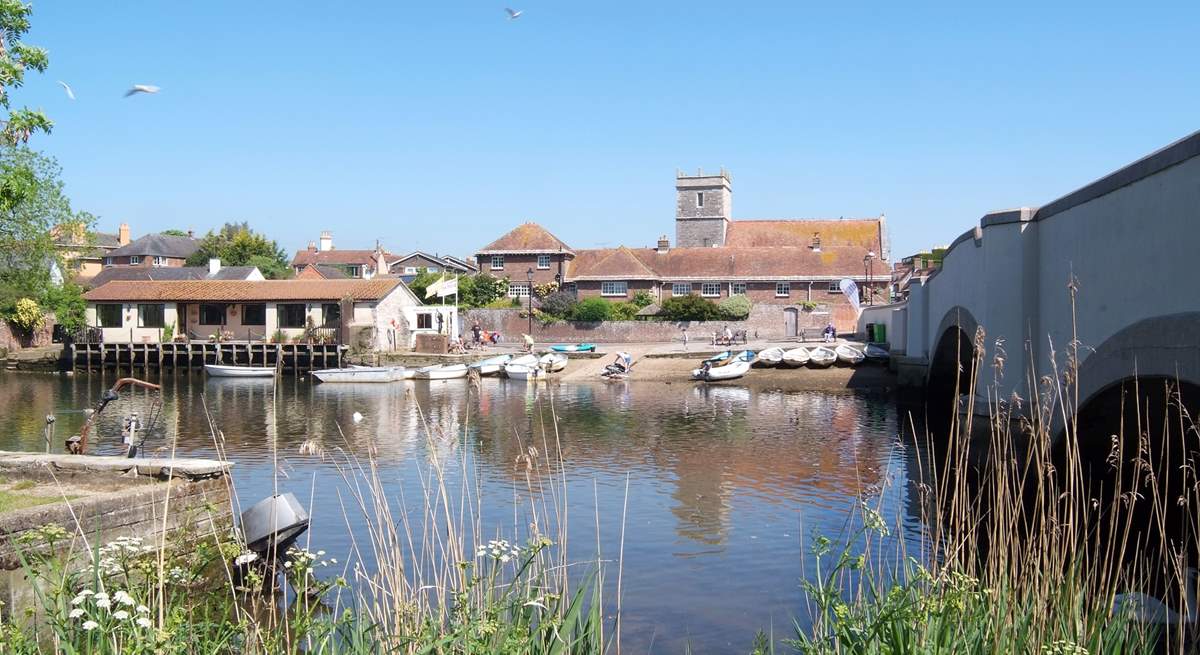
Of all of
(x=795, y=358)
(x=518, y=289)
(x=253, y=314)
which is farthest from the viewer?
(x=518, y=289)

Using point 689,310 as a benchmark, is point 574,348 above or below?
below

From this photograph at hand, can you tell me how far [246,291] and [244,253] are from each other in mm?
32240

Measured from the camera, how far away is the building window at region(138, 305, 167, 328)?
5309 centimetres

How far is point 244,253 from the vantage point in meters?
82.9

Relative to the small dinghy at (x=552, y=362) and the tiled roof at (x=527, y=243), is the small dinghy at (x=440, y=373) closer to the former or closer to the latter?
the small dinghy at (x=552, y=362)

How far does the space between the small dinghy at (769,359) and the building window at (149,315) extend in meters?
32.0

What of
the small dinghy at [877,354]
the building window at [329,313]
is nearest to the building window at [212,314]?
the building window at [329,313]

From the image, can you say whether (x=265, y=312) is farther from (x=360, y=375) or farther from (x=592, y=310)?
(x=592, y=310)

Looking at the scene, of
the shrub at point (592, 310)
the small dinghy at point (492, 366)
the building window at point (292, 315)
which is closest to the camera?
the small dinghy at point (492, 366)

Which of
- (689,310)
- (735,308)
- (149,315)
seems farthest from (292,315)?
(735,308)

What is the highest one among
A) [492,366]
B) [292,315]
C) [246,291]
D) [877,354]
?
[246,291]

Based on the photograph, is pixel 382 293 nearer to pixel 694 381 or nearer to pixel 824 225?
pixel 694 381

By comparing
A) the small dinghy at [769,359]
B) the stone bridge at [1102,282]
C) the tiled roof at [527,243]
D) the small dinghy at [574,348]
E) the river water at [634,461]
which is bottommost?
the river water at [634,461]

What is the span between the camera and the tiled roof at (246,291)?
51.4 m
